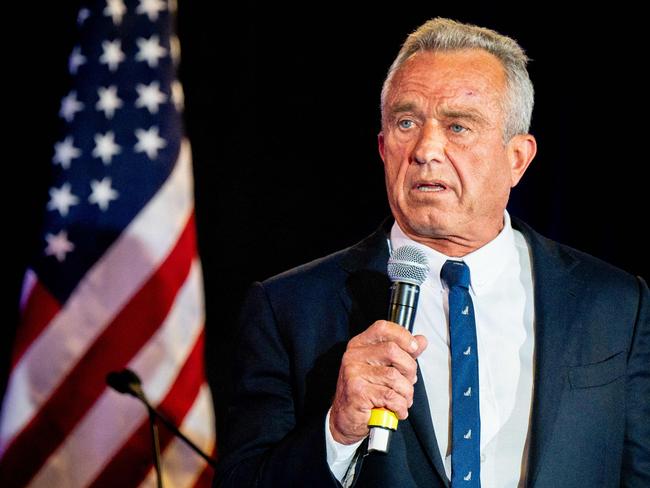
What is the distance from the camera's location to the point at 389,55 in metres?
3.59

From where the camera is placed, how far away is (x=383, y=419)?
1369 mm

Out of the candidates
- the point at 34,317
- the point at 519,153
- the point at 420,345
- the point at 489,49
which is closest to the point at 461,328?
the point at 420,345

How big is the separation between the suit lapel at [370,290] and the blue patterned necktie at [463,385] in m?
0.07

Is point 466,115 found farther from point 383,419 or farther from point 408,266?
point 383,419

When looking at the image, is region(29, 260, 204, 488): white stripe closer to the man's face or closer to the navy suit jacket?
the navy suit jacket

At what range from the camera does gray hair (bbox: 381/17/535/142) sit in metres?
2.02

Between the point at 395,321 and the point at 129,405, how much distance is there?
74.1 inches

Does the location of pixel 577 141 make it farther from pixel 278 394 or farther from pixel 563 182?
pixel 278 394

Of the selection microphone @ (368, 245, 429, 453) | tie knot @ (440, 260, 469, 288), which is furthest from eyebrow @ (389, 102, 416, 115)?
microphone @ (368, 245, 429, 453)

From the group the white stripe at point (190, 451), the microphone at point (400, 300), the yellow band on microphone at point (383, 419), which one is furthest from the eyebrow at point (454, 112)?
the white stripe at point (190, 451)

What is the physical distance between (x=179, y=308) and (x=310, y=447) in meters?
1.60

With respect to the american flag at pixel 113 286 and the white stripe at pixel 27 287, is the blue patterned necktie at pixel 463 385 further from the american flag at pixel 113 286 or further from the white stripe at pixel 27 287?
the white stripe at pixel 27 287

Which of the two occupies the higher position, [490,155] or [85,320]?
[490,155]

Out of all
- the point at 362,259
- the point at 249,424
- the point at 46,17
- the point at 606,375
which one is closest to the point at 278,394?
the point at 249,424
